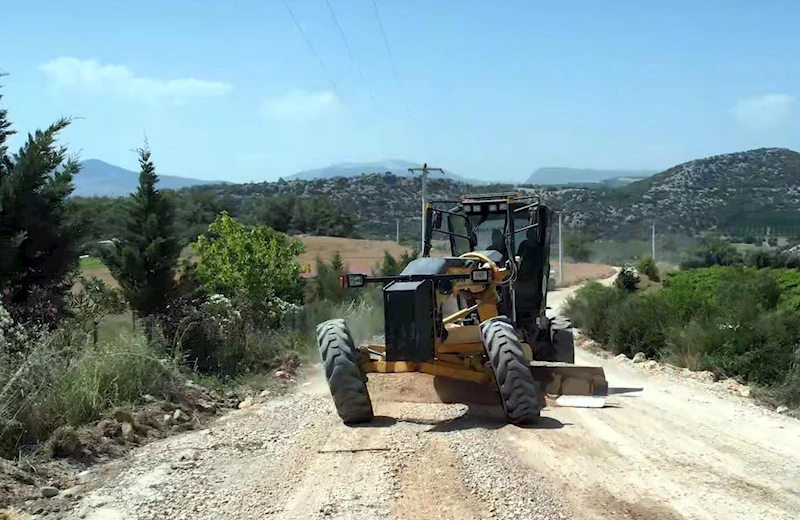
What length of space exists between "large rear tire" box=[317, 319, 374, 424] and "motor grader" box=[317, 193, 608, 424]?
11mm

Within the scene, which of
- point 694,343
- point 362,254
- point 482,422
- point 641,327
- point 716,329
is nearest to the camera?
point 482,422

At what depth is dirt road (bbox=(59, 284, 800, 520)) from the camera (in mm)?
6828

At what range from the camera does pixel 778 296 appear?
23.1m

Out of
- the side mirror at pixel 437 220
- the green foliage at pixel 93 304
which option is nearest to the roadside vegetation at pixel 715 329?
the side mirror at pixel 437 220

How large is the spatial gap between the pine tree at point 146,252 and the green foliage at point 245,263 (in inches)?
83.4

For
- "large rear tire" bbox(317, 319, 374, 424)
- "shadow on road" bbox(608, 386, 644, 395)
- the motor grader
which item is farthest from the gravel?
"shadow on road" bbox(608, 386, 644, 395)

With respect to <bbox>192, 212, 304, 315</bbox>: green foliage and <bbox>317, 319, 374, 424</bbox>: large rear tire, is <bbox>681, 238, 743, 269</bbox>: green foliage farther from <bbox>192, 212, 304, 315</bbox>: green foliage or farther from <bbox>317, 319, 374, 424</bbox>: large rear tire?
<bbox>317, 319, 374, 424</bbox>: large rear tire

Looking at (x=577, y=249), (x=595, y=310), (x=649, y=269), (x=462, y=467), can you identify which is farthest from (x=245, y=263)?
(x=577, y=249)

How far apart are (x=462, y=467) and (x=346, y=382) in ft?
8.14

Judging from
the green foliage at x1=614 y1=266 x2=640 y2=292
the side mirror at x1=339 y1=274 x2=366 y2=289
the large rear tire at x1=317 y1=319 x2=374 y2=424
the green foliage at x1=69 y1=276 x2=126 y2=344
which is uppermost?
the side mirror at x1=339 y1=274 x2=366 y2=289

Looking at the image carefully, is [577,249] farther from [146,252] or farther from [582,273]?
[146,252]

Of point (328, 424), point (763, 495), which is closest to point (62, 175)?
point (328, 424)

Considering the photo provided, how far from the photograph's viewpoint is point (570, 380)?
12.0 metres

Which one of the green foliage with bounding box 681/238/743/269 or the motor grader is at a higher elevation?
the motor grader
